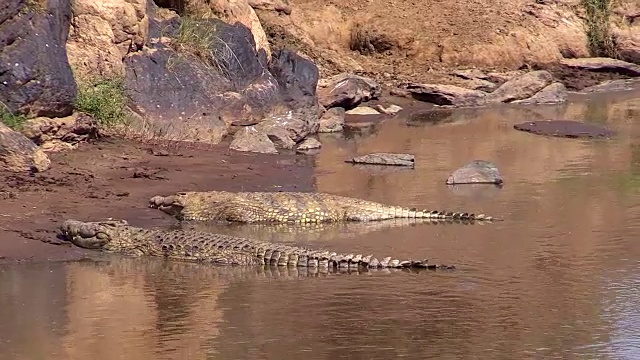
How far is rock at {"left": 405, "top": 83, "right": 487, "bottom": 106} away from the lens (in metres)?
20.1

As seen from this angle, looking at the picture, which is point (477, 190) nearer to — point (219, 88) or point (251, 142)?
point (251, 142)

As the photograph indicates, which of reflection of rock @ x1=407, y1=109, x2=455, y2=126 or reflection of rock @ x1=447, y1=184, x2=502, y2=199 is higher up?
reflection of rock @ x1=407, y1=109, x2=455, y2=126

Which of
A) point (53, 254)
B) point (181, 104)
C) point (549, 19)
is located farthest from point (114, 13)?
point (549, 19)

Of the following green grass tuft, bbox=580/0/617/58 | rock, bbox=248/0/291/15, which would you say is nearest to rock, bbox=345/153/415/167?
rock, bbox=248/0/291/15

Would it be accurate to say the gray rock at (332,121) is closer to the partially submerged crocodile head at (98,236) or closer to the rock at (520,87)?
the rock at (520,87)

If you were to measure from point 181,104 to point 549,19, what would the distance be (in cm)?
1366

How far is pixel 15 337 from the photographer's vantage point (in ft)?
19.9

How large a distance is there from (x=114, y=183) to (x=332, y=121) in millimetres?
6658

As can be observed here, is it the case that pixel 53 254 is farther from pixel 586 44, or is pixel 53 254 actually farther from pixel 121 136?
pixel 586 44

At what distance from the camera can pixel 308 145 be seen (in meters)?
14.5

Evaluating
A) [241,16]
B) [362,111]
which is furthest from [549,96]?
[241,16]

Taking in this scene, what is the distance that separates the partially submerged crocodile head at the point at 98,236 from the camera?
333 inches

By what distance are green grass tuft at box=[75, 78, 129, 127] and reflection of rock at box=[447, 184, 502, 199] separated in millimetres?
3919

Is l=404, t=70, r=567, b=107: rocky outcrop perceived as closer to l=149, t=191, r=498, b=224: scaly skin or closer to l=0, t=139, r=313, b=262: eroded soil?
l=0, t=139, r=313, b=262: eroded soil
